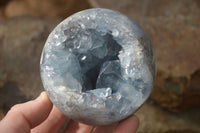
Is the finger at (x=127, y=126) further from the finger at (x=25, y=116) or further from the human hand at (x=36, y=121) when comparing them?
the finger at (x=25, y=116)

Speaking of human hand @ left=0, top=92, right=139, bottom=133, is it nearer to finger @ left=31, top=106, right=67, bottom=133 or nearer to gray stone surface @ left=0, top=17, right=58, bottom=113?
finger @ left=31, top=106, right=67, bottom=133

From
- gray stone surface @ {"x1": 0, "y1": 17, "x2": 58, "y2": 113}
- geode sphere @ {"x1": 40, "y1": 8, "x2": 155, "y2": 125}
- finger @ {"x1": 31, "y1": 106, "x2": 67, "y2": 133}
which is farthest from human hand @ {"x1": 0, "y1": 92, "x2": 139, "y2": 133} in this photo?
gray stone surface @ {"x1": 0, "y1": 17, "x2": 58, "y2": 113}

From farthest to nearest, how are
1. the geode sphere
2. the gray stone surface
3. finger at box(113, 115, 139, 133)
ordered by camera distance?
the gray stone surface → finger at box(113, 115, 139, 133) → the geode sphere

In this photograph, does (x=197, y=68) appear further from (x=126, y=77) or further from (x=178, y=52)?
(x=126, y=77)

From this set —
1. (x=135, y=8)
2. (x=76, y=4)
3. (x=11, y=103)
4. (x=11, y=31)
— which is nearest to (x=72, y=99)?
(x=11, y=103)

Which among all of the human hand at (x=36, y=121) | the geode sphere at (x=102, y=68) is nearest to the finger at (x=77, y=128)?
the human hand at (x=36, y=121)

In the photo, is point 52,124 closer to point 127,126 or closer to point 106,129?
point 106,129
